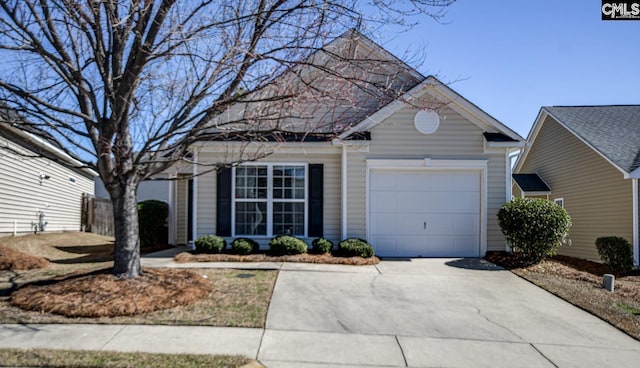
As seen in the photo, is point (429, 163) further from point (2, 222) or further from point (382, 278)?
point (2, 222)

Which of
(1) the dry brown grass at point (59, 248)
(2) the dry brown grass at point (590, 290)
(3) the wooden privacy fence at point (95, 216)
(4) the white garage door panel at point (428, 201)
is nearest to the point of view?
(2) the dry brown grass at point (590, 290)

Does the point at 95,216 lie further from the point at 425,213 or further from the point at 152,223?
the point at 425,213

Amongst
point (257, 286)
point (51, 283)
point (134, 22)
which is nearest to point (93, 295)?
point (51, 283)

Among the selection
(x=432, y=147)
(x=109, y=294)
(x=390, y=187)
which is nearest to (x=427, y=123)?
(x=432, y=147)

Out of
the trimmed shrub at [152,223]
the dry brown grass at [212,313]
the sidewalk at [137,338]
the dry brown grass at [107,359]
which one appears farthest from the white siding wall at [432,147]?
the dry brown grass at [107,359]

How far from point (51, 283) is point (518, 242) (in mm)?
9982

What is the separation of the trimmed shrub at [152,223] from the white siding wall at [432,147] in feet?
23.2

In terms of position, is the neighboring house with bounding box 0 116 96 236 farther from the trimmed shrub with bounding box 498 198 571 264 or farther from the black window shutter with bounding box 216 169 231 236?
the trimmed shrub with bounding box 498 198 571 264

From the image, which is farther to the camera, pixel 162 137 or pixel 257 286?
pixel 257 286

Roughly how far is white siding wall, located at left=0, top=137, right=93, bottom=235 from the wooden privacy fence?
32 cm

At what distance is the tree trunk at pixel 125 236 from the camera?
24.8 ft

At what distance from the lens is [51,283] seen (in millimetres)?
7801

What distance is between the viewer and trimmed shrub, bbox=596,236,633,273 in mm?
12242

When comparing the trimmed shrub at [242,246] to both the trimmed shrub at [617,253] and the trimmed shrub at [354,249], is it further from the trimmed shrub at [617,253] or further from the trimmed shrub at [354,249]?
the trimmed shrub at [617,253]
